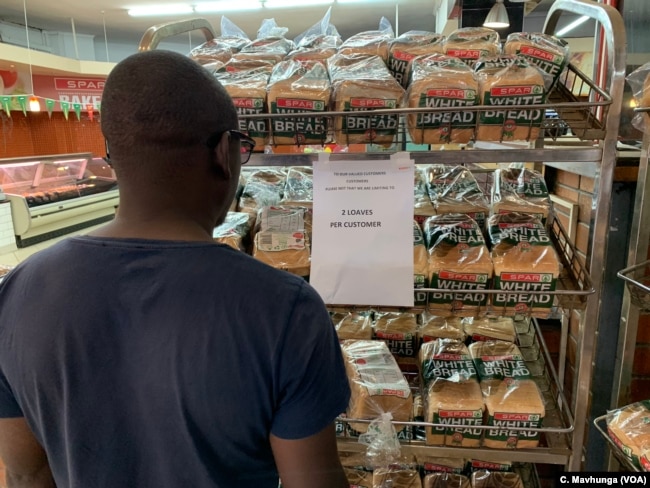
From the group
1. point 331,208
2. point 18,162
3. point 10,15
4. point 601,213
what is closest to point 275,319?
point 331,208

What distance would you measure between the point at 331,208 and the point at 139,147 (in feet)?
1.87

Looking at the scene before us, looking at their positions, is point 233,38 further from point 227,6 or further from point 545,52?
point 227,6

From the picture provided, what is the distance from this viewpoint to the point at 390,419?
1.27 meters

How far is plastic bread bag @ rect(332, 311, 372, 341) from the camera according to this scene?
1581 mm

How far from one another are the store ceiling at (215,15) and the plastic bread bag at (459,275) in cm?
731

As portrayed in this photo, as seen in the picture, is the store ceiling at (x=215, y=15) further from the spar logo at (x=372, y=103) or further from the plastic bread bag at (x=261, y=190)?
the spar logo at (x=372, y=103)

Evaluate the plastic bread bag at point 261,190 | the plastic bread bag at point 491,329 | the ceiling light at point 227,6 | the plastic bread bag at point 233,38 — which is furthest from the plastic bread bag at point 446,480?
the ceiling light at point 227,6

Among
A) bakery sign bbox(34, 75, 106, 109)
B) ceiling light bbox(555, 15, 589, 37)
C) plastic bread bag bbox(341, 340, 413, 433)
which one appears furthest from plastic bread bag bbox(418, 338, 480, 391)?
bakery sign bbox(34, 75, 106, 109)

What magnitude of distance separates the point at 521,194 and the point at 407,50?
535mm

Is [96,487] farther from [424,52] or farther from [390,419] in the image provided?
[424,52]

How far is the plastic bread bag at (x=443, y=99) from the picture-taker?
1.09 m

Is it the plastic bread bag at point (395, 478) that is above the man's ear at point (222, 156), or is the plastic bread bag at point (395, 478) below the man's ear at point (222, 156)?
below

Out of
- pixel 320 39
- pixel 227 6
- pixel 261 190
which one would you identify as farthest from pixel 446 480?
pixel 227 6

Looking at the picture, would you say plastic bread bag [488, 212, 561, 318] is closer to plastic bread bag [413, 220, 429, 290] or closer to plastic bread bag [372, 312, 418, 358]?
plastic bread bag [413, 220, 429, 290]
